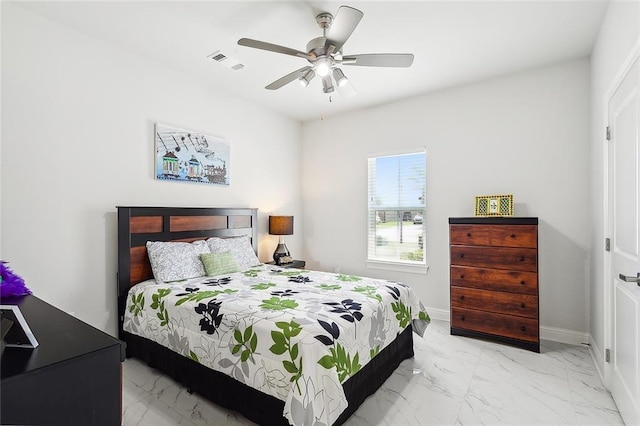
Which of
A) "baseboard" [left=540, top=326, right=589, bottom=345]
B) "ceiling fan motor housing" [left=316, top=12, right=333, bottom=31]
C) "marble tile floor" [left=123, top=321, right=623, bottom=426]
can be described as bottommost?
"marble tile floor" [left=123, top=321, right=623, bottom=426]

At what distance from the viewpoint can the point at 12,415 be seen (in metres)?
0.75

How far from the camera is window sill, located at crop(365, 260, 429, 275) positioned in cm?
397

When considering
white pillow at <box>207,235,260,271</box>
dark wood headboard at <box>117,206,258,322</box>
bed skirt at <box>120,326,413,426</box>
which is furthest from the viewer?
white pillow at <box>207,235,260,271</box>

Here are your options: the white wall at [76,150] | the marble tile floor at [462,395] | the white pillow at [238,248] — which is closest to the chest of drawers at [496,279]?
the marble tile floor at [462,395]

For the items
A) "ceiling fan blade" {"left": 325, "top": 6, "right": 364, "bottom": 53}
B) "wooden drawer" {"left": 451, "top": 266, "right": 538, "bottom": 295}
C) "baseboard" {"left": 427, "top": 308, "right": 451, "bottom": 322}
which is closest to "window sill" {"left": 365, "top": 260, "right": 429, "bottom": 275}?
"baseboard" {"left": 427, "top": 308, "right": 451, "bottom": 322}

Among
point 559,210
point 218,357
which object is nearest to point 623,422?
point 559,210

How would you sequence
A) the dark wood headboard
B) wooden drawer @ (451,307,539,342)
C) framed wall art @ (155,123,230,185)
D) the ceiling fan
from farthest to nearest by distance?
1. framed wall art @ (155,123,230,185)
2. wooden drawer @ (451,307,539,342)
3. the dark wood headboard
4. the ceiling fan

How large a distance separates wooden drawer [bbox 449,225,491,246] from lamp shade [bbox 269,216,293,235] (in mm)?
2008

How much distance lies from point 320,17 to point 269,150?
233cm

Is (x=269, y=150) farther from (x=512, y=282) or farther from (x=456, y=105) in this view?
(x=512, y=282)

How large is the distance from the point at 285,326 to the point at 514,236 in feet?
7.80

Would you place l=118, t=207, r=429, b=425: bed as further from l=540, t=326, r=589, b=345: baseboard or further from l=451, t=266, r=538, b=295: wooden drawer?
l=540, t=326, r=589, b=345: baseboard

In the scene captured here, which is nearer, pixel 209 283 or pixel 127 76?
pixel 209 283

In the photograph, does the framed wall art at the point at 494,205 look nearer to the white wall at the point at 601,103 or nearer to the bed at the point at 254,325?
the white wall at the point at 601,103
